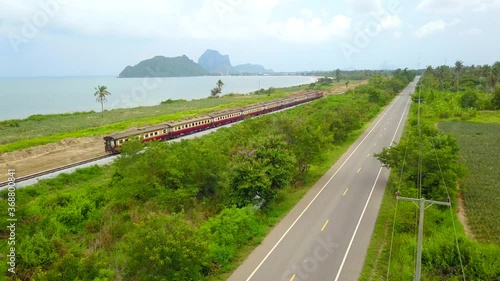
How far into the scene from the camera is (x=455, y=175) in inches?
877

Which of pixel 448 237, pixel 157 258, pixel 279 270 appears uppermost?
pixel 157 258

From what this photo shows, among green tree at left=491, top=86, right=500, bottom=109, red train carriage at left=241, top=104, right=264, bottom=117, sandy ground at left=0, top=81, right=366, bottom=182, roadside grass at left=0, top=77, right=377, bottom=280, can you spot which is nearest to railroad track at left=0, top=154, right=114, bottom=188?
sandy ground at left=0, top=81, right=366, bottom=182

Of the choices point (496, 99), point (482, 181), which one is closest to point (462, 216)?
point (482, 181)

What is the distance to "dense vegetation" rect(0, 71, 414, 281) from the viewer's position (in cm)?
1359

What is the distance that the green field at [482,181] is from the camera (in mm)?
20750

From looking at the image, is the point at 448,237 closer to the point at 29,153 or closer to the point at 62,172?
the point at 62,172

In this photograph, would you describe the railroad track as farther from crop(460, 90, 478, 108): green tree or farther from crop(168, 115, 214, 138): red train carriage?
crop(460, 90, 478, 108): green tree

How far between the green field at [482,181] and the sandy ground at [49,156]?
37.0 m

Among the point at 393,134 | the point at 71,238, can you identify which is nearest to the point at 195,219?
the point at 71,238

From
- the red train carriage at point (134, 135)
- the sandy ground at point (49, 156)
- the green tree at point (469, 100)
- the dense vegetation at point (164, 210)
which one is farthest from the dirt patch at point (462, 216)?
the green tree at point (469, 100)

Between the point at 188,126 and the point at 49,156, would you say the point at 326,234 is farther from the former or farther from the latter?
the point at 49,156

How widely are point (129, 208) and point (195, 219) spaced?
180 inches

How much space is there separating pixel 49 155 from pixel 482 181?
45.2 meters

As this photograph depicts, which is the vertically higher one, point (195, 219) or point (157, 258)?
point (157, 258)
